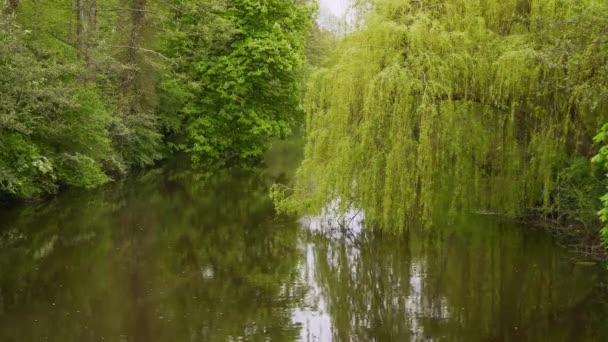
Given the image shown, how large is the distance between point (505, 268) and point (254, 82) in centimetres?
1796

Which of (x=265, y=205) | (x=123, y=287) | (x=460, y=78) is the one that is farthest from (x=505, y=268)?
(x=265, y=205)

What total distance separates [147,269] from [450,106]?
6615 millimetres

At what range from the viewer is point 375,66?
Result: 12367mm

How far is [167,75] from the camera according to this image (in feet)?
89.8

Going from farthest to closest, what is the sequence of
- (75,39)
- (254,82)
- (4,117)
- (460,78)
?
1. (254,82)
2. (75,39)
3. (4,117)
4. (460,78)

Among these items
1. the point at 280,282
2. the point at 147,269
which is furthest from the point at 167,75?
the point at 280,282

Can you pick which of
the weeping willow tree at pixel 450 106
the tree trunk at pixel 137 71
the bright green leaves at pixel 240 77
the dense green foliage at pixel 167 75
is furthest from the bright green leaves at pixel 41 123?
the bright green leaves at pixel 240 77

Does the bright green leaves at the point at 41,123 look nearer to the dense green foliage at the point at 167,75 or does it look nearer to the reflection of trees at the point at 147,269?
the dense green foliage at the point at 167,75

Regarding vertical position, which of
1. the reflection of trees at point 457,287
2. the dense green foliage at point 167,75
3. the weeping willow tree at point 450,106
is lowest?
the reflection of trees at point 457,287

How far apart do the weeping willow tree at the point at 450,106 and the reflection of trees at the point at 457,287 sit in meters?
0.81

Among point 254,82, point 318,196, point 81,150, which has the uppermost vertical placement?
point 254,82

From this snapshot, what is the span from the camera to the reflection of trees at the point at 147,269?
30.7 feet

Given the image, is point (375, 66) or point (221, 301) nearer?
point (221, 301)

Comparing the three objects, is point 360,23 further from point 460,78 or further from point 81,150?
point 81,150
